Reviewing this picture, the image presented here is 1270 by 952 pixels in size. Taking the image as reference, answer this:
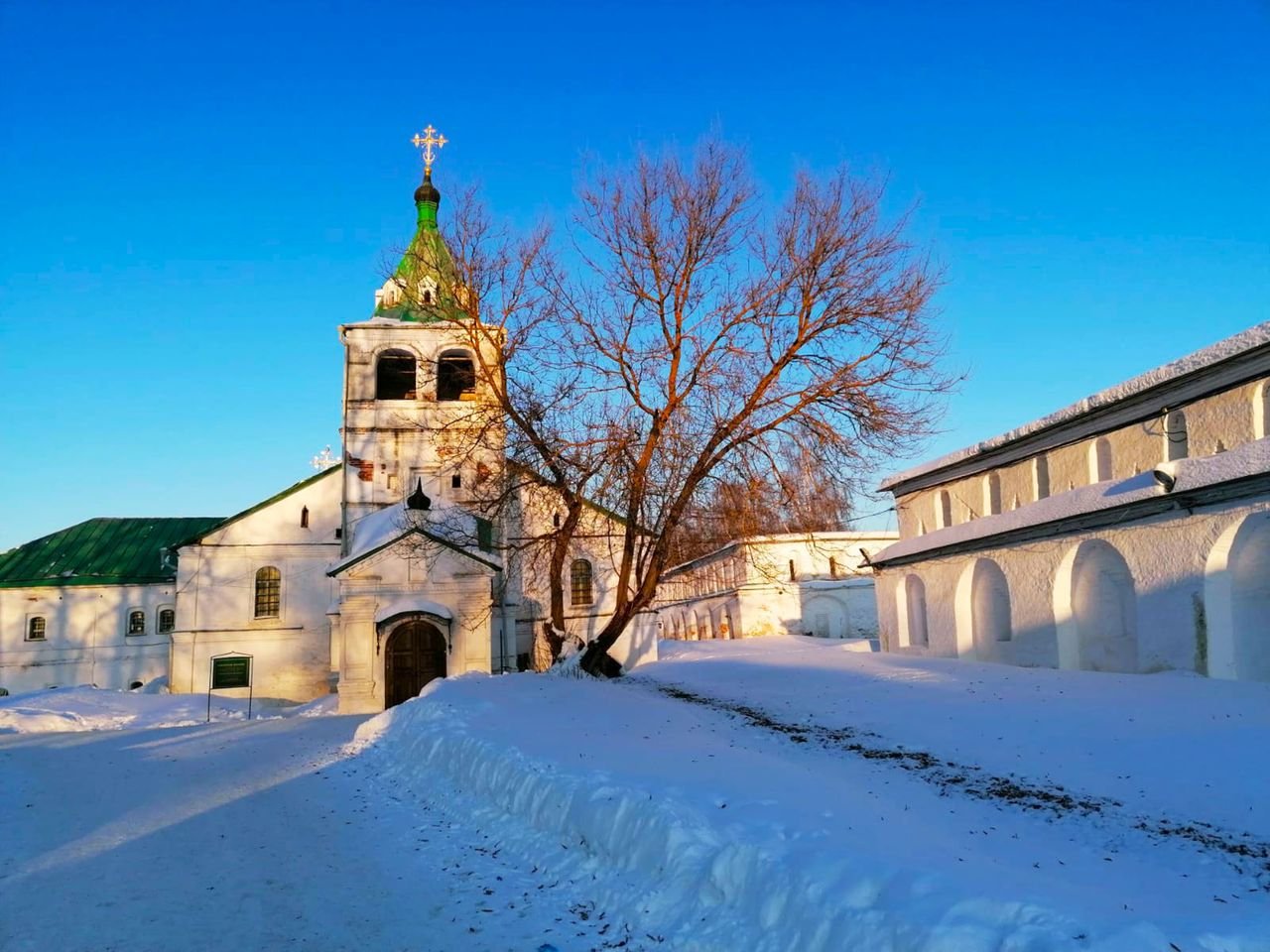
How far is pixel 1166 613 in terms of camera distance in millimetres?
17125

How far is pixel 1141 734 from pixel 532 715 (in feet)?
30.2

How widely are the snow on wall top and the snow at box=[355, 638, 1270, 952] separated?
5737mm

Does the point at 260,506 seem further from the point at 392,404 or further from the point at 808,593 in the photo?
the point at 808,593

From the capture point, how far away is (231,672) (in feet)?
118

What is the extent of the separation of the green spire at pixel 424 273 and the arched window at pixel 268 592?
1153 centimetres

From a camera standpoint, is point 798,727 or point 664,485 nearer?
point 798,727

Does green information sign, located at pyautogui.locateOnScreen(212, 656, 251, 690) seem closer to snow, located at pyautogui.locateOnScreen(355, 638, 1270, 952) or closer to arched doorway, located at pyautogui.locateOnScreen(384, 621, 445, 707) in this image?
arched doorway, located at pyautogui.locateOnScreen(384, 621, 445, 707)

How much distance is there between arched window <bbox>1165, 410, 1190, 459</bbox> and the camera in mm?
17859

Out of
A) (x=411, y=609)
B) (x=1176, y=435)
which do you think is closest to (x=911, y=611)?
(x=1176, y=435)

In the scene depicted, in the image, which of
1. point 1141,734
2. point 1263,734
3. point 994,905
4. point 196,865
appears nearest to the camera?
point 994,905

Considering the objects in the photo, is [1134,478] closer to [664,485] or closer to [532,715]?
[664,485]

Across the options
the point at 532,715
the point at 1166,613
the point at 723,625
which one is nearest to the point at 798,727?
the point at 532,715

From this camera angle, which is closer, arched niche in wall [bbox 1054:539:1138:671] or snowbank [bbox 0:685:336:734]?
arched niche in wall [bbox 1054:539:1138:671]

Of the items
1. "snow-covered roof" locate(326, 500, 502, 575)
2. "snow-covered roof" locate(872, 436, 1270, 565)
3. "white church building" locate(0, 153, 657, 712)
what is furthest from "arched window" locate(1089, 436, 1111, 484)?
"snow-covered roof" locate(326, 500, 502, 575)
